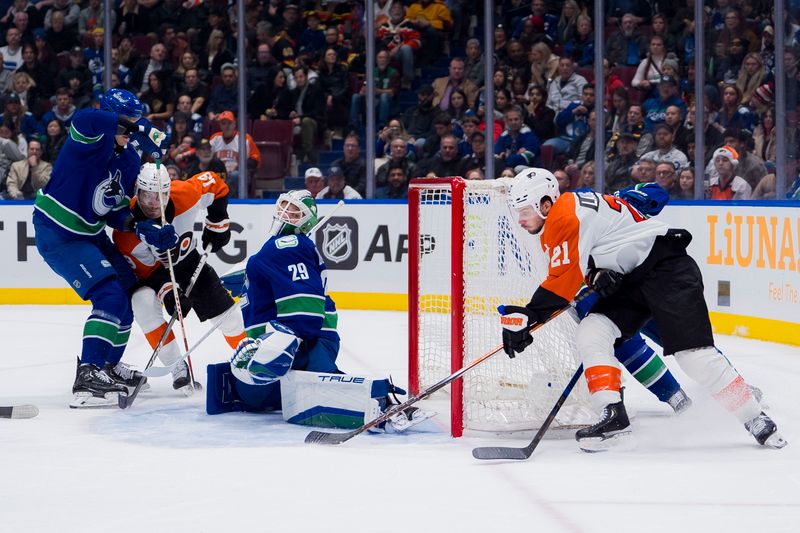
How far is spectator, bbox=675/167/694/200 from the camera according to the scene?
22.3 feet

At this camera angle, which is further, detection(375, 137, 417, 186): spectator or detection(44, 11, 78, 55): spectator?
detection(44, 11, 78, 55): spectator

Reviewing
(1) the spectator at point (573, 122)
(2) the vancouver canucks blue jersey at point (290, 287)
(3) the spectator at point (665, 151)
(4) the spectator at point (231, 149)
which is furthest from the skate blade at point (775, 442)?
(4) the spectator at point (231, 149)

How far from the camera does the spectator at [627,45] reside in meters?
7.28

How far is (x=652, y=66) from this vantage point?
23.6ft

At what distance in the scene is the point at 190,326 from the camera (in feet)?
22.5

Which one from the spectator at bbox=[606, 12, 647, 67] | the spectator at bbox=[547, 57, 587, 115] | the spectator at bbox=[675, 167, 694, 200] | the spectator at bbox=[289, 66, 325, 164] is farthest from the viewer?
the spectator at bbox=[289, 66, 325, 164]

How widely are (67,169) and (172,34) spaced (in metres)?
4.46

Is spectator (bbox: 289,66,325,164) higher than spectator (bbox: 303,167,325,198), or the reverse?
spectator (bbox: 289,66,325,164)

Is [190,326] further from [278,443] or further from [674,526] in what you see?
[674,526]

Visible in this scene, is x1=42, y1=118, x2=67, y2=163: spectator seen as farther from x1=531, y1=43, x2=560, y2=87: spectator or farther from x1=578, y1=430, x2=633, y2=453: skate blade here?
x1=578, y1=430, x2=633, y2=453: skate blade

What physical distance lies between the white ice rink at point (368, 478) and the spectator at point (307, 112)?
157 inches

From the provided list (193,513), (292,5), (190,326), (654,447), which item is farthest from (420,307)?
(292,5)

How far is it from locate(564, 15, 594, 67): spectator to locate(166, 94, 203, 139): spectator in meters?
2.65

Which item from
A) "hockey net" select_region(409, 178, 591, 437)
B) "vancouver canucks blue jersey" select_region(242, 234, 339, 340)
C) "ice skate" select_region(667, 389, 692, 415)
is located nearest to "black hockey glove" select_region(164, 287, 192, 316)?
"vancouver canucks blue jersey" select_region(242, 234, 339, 340)
